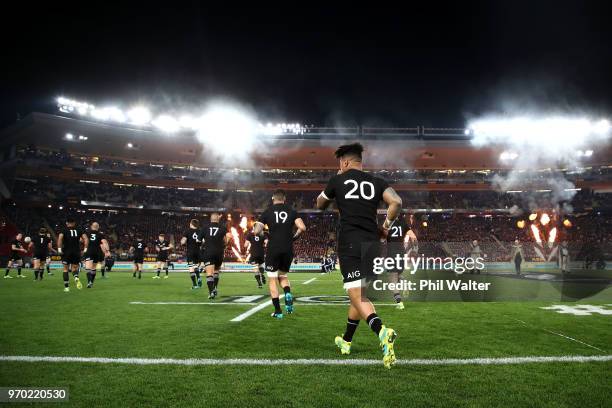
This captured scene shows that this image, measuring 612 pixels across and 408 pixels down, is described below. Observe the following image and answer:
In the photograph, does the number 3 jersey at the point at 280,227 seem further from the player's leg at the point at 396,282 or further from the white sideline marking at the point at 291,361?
the white sideline marking at the point at 291,361

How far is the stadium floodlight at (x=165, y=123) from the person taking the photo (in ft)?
134

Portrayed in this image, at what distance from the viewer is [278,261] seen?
7.42 meters

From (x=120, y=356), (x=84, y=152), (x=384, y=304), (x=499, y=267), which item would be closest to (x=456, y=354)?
(x=120, y=356)

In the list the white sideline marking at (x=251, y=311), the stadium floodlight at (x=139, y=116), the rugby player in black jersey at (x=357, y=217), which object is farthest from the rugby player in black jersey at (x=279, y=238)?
the stadium floodlight at (x=139, y=116)

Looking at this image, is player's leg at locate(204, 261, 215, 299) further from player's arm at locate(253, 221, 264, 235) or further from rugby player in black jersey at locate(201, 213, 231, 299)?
player's arm at locate(253, 221, 264, 235)

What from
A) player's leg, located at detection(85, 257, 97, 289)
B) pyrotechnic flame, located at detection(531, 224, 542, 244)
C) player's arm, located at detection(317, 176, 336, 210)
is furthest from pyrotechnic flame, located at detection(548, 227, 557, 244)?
player's arm, located at detection(317, 176, 336, 210)

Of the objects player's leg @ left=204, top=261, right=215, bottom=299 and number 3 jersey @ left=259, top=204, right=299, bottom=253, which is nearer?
number 3 jersey @ left=259, top=204, right=299, bottom=253

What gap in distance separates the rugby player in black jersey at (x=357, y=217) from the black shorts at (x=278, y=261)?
2.91 meters

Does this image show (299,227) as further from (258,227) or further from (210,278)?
(210,278)

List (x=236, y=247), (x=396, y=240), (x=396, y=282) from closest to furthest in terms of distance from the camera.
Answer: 1. (x=396, y=282)
2. (x=396, y=240)
3. (x=236, y=247)

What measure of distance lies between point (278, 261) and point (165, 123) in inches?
1456

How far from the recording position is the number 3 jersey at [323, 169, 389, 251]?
4418 mm

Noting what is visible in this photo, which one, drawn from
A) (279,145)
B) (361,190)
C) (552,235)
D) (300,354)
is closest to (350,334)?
(300,354)

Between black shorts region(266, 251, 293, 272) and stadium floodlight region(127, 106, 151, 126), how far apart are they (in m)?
37.0
